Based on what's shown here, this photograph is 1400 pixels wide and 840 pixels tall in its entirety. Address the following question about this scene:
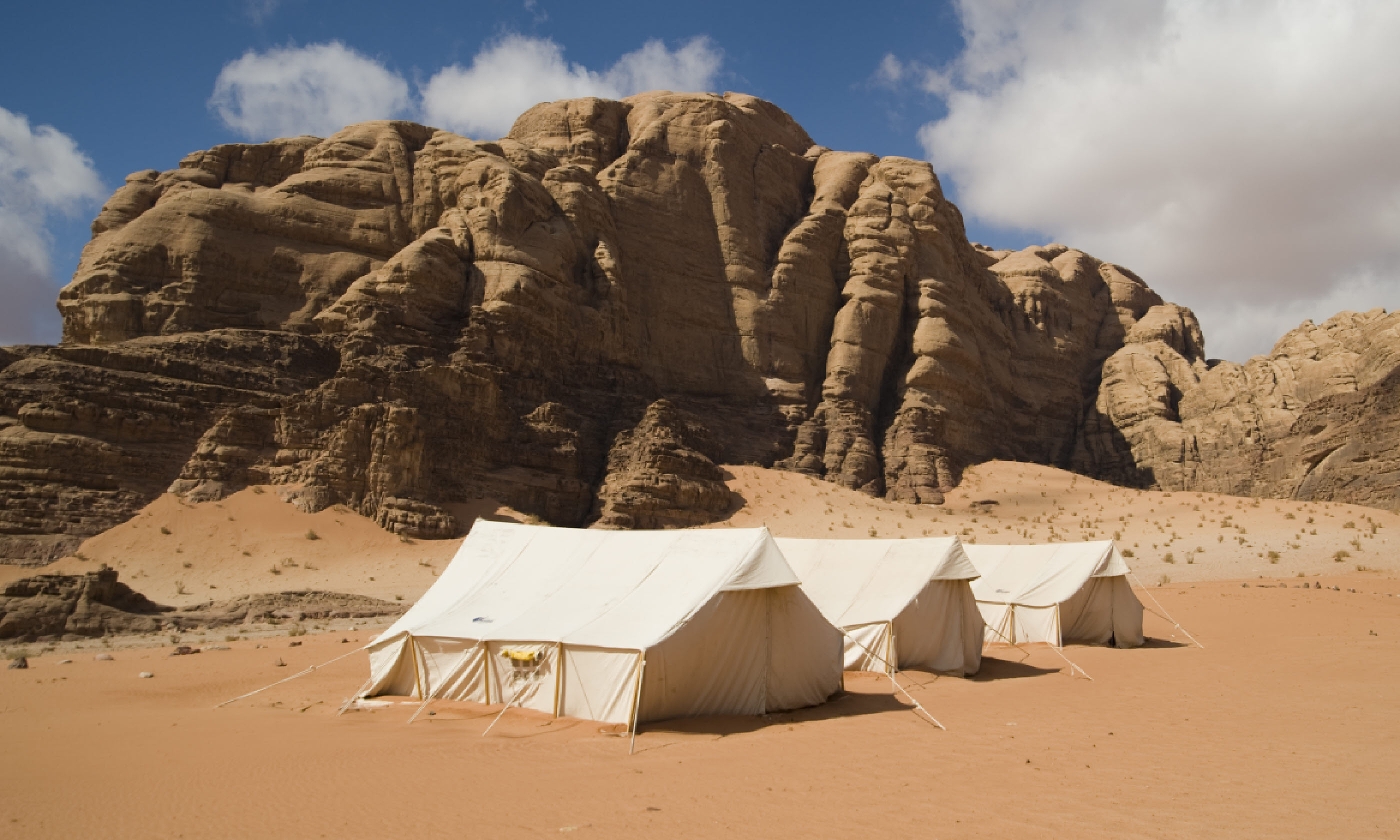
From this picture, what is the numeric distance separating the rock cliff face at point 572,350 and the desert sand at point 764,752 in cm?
1399

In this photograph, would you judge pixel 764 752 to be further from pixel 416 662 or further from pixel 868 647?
pixel 868 647

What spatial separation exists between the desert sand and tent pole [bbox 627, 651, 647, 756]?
0.22m

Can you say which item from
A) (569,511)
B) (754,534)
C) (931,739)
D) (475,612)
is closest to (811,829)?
(931,739)

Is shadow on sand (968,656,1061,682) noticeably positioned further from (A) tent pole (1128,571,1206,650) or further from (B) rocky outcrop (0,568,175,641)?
(B) rocky outcrop (0,568,175,641)

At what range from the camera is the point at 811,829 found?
7387 millimetres

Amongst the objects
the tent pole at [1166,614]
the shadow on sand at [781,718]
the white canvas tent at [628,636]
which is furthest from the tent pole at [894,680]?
the tent pole at [1166,614]

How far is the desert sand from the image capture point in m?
7.64

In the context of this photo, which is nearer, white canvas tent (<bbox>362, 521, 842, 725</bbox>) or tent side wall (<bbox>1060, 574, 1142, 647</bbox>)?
white canvas tent (<bbox>362, 521, 842, 725</bbox>)

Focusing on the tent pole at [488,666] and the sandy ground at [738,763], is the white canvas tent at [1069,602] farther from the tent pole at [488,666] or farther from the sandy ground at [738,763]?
the tent pole at [488,666]

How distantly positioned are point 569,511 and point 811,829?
3341 cm

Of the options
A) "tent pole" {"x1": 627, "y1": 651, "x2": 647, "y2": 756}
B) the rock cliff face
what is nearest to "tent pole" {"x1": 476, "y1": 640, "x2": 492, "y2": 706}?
"tent pole" {"x1": 627, "y1": 651, "x2": 647, "y2": 756}

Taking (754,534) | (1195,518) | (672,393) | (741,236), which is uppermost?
(741,236)

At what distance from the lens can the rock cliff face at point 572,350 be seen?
112ft

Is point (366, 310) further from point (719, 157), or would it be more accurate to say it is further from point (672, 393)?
point (719, 157)
